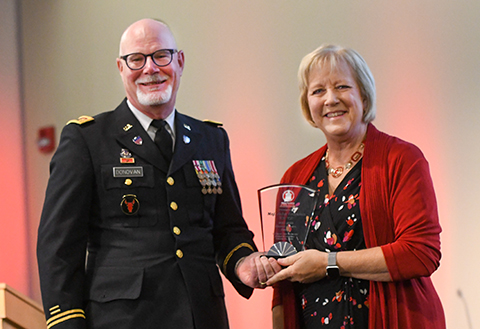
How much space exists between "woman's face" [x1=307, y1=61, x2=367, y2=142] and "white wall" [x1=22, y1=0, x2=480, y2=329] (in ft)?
3.27

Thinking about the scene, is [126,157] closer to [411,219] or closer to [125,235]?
[125,235]

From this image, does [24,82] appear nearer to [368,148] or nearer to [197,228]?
[197,228]

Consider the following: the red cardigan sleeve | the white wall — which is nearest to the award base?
the red cardigan sleeve

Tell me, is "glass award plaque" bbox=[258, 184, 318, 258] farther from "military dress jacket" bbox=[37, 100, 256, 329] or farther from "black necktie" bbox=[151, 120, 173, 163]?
"black necktie" bbox=[151, 120, 173, 163]

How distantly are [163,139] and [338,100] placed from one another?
2.16 ft

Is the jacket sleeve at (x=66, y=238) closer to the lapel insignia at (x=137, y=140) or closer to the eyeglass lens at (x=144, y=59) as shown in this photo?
the lapel insignia at (x=137, y=140)

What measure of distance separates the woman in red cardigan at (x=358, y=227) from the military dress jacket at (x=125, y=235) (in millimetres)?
325

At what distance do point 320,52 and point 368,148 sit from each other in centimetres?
41

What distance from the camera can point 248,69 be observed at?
3.39 m

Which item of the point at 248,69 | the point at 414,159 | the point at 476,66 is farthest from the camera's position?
the point at 248,69

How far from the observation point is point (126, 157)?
1898 millimetres

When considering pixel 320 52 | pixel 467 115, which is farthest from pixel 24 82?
pixel 467 115

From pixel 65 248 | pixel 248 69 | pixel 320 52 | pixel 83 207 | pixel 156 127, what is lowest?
pixel 65 248

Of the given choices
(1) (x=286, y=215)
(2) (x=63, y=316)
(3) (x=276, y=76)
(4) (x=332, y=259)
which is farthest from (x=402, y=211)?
(3) (x=276, y=76)
